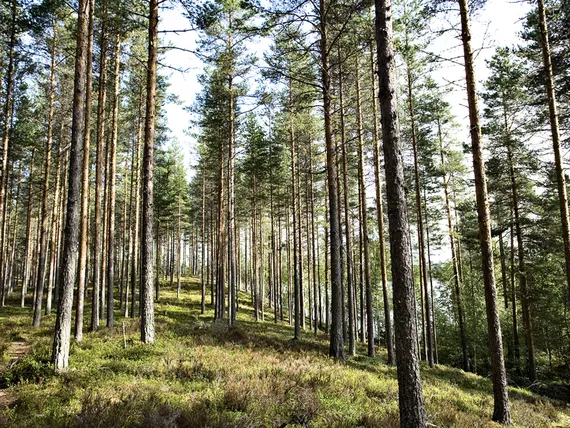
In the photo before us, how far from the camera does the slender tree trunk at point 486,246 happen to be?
8.48 metres

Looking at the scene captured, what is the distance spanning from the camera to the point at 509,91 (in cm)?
2011

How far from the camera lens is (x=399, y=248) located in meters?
5.48

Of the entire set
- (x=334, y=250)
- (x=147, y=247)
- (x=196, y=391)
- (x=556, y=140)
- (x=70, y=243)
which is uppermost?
(x=556, y=140)

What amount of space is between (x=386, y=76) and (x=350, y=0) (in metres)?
9.52

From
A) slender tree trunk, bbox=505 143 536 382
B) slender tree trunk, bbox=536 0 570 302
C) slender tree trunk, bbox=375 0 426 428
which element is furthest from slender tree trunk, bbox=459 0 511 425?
slender tree trunk, bbox=505 143 536 382

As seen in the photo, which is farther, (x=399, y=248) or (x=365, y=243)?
(x=365, y=243)

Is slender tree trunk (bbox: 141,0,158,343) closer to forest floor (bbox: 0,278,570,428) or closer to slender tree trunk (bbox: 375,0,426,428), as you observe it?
forest floor (bbox: 0,278,570,428)

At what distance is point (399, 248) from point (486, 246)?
5.01 metres

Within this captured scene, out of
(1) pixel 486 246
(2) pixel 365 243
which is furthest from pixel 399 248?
(2) pixel 365 243

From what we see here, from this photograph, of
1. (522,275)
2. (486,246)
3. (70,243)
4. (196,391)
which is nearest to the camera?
(196,391)

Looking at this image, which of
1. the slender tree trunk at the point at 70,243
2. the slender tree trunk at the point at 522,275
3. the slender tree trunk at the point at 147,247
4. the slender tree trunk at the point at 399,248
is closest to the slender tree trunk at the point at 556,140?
the slender tree trunk at the point at 522,275

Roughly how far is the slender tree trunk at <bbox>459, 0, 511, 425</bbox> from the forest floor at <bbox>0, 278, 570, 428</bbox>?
696 millimetres

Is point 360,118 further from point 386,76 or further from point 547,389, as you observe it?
point 547,389

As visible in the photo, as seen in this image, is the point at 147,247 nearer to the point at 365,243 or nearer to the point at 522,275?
the point at 365,243
